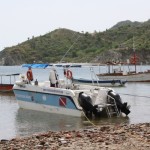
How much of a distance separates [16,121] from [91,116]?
3.72 meters

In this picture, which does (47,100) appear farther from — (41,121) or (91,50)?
(91,50)

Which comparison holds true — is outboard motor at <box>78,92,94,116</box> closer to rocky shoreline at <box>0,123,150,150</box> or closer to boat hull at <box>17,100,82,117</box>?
boat hull at <box>17,100,82,117</box>

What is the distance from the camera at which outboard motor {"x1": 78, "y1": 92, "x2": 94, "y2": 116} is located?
71.3 feet

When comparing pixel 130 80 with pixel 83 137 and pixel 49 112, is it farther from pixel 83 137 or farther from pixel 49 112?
pixel 83 137

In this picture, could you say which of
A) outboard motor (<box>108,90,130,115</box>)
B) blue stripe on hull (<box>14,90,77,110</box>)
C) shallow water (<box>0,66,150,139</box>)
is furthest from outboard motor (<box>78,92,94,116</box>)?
outboard motor (<box>108,90,130,115</box>)

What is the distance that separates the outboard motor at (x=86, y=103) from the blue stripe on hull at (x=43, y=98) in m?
0.68

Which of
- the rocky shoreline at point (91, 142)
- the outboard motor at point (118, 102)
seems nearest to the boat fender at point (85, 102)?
the outboard motor at point (118, 102)

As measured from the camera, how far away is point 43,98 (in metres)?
24.8

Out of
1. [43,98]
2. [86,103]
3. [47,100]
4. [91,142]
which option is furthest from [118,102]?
[91,142]

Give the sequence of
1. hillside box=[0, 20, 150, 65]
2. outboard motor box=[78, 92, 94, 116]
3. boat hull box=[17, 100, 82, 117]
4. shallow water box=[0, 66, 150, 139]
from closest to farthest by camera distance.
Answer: shallow water box=[0, 66, 150, 139]
outboard motor box=[78, 92, 94, 116]
boat hull box=[17, 100, 82, 117]
hillside box=[0, 20, 150, 65]

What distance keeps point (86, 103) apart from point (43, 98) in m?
3.80

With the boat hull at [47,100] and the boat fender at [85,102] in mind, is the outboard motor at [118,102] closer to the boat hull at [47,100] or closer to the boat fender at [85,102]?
the boat fender at [85,102]

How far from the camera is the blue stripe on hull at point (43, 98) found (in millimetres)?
22823

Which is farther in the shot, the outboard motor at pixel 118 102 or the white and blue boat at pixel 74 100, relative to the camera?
A: the outboard motor at pixel 118 102
